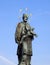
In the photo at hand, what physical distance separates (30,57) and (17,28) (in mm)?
1713

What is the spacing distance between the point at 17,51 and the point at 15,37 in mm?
754

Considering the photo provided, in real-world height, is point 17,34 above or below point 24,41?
above

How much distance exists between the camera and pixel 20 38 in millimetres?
34125

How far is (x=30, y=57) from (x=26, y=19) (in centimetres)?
205

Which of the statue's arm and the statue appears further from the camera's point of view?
the statue's arm

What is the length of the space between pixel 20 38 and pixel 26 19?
1069 mm

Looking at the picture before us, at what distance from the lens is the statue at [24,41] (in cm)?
3384

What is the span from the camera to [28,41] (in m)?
34.0

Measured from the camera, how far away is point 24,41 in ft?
112

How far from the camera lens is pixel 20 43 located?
33.9 metres

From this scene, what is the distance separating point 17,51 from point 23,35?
91 cm

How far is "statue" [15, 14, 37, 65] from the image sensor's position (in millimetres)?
33844

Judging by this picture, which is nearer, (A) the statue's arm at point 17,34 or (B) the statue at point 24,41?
(B) the statue at point 24,41

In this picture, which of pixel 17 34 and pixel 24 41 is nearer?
pixel 24 41
